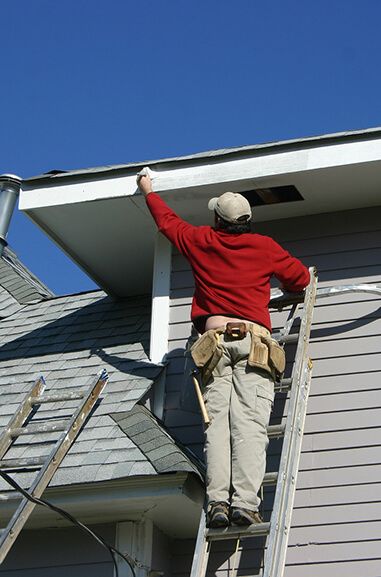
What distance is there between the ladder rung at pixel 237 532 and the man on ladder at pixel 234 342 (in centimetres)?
4

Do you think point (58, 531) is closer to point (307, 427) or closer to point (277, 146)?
point (307, 427)

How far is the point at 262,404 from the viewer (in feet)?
24.1

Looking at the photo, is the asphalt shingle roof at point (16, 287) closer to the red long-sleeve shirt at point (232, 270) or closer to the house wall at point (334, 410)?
the house wall at point (334, 410)

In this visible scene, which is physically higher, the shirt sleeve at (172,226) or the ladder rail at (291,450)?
the shirt sleeve at (172,226)

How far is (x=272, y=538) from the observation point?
→ 6.71m

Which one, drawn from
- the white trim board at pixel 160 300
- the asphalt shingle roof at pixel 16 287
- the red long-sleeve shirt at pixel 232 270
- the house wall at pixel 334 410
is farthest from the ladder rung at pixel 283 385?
the asphalt shingle roof at pixel 16 287

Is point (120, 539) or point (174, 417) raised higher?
point (174, 417)

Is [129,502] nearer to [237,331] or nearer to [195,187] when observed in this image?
[237,331]

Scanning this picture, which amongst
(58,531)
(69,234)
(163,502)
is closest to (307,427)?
(163,502)

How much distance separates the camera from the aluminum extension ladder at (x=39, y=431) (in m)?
7.28

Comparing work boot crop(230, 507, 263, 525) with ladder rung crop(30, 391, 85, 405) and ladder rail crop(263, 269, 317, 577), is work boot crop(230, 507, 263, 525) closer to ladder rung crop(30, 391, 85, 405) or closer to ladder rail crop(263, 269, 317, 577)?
ladder rail crop(263, 269, 317, 577)

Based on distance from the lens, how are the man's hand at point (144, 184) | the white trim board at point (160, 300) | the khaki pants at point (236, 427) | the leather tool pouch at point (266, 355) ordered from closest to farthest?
the khaki pants at point (236, 427) → the leather tool pouch at point (266, 355) → the man's hand at point (144, 184) → the white trim board at point (160, 300)

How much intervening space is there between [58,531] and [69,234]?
269 cm

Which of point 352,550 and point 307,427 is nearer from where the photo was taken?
point 352,550
